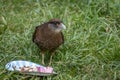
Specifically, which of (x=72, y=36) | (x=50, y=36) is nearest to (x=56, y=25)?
(x=50, y=36)

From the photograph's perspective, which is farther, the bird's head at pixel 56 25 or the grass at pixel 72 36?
the grass at pixel 72 36

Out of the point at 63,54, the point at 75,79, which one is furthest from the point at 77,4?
the point at 75,79

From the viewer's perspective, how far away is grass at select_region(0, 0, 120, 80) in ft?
18.1

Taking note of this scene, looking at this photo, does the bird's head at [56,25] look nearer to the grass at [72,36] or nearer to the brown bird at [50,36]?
the brown bird at [50,36]

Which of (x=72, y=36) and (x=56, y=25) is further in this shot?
(x=72, y=36)

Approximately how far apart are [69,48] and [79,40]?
0.24m

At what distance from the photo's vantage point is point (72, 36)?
612 cm

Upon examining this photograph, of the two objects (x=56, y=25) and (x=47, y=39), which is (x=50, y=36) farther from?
(x=56, y=25)

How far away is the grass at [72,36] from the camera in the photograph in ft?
18.1

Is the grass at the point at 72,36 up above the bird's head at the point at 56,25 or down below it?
below

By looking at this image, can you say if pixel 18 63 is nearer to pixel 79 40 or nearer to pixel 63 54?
pixel 63 54

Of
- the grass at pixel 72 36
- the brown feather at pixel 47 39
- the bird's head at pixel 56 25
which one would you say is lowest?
the grass at pixel 72 36

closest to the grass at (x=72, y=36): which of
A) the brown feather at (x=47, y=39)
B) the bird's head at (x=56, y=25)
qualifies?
the brown feather at (x=47, y=39)

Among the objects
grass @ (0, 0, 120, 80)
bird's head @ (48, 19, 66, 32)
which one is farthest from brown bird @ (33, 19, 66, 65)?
grass @ (0, 0, 120, 80)
